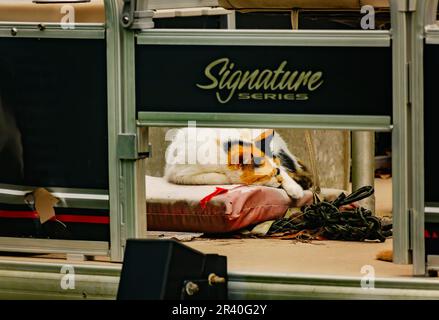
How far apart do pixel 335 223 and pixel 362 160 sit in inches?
38.1

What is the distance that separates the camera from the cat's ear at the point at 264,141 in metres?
7.95

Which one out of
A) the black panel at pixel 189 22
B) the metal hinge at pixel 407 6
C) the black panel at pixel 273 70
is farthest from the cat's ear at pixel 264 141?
the metal hinge at pixel 407 6

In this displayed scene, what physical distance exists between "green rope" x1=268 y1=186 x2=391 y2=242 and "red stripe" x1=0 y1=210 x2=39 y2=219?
121cm

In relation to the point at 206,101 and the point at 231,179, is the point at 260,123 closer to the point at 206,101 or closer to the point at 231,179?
the point at 206,101

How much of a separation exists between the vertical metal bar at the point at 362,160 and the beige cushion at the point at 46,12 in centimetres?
174

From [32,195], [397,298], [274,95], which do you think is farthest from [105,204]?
[397,298]

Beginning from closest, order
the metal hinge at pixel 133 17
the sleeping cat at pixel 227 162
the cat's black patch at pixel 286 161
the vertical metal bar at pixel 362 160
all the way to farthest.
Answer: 1. the metal hinge at pixel 133 17
2. the sleeping cat at pixel 227 162
3. the cat's black patch at pixel 286 161
4. the vertical metal bar at pixel 362 160

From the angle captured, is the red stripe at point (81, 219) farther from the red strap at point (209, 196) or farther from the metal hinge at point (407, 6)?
the metal hinge at point (407, 6)

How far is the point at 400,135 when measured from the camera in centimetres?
640

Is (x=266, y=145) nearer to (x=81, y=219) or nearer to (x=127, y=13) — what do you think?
(x=81, y=219)

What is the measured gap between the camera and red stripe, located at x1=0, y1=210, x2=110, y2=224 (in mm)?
6812

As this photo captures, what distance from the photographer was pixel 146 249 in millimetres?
6254
